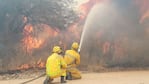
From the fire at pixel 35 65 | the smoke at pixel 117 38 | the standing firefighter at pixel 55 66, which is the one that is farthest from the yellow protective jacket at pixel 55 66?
the smoke at pixel 117 38

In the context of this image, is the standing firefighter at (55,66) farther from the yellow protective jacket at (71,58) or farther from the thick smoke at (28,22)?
Result: the thick smoke at (28,22)

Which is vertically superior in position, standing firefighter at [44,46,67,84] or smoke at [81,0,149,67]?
smoke at [81,0,149,67]

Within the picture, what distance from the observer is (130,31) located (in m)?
16.7

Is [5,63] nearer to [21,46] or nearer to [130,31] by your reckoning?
[21,46]

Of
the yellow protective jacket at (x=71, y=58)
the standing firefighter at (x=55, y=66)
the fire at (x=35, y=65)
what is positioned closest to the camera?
the standing firefighter at (x=55, y=66)

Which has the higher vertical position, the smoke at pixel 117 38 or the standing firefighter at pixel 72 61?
the smoke at pixel 117 38

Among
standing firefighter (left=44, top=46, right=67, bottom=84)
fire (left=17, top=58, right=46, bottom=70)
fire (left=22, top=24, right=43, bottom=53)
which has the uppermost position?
fire (left=22, top=24, right=43, bottom=53)

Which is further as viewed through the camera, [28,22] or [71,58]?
[28,22]

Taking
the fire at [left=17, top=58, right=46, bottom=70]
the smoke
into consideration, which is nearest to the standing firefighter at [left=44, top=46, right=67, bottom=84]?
the fire at [left=17, top=58, right=46, bottom=70]

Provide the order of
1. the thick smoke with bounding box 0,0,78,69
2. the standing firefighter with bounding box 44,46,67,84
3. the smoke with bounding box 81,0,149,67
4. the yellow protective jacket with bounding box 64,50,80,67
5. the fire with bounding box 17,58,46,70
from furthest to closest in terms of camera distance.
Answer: the smoke with bounding box 81,0,149,67, the thick smoke with bounding box 0,0,78,69, the fire with bounding box 17,58,46,70, the yellow protective jacket with bounding box 64,50,80,67, the standing firefighter with bounding box 44,46,67,84

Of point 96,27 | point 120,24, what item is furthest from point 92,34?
point 120,24

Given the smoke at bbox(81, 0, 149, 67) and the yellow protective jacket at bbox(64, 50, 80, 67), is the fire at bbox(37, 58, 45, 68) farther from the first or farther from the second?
the yellow protective jacket at bbox(64, 50, 80, 67)

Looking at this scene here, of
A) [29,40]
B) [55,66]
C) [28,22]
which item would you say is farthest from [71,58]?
[28,22]

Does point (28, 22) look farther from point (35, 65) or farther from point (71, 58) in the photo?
point (71, 58)
